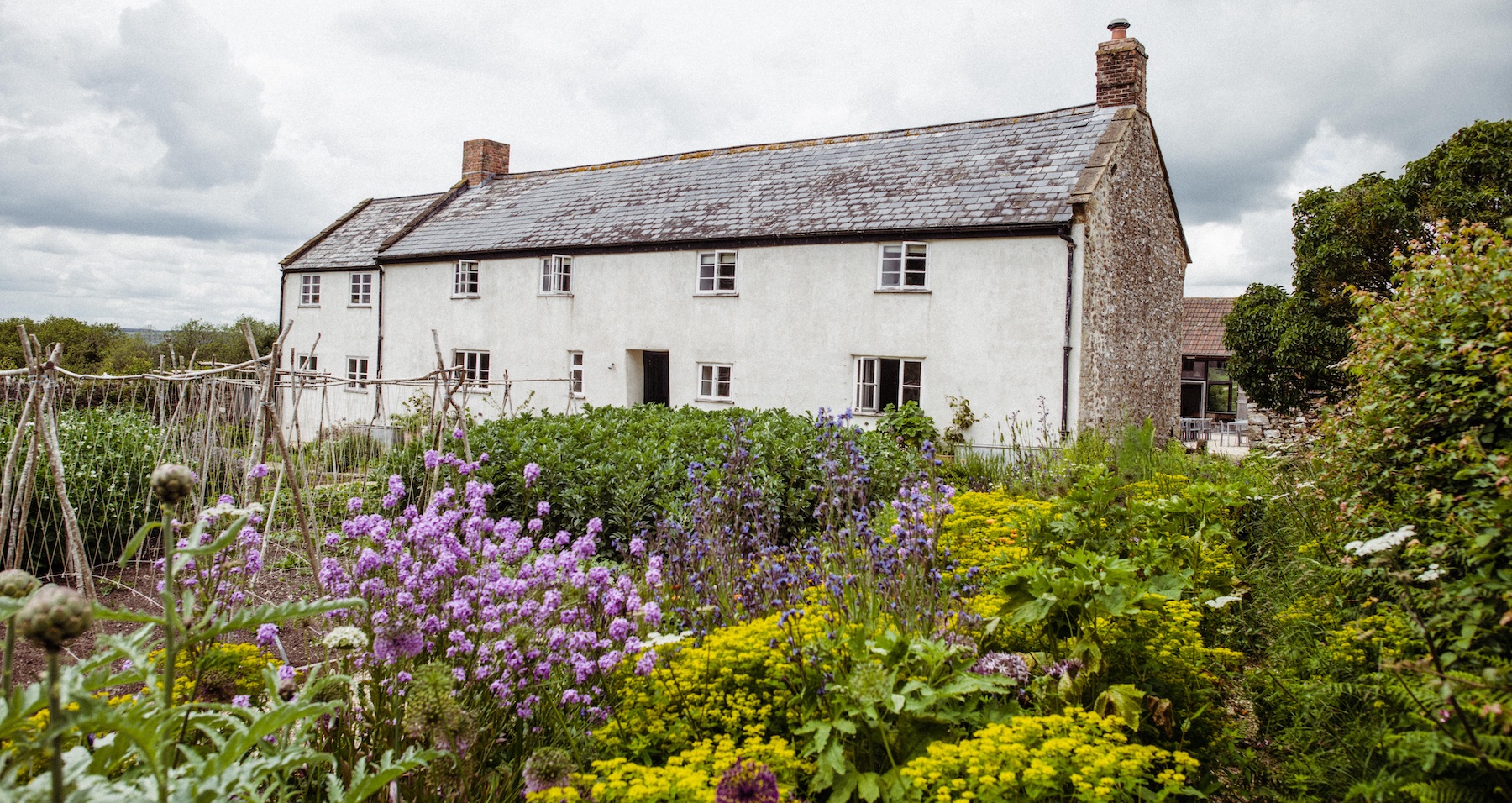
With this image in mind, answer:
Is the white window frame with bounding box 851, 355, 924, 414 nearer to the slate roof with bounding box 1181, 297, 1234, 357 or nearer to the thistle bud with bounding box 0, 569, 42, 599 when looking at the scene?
the thistle bud with bounding box 0, 569, 42, 599

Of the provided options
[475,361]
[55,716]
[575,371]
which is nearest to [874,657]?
[55,716]

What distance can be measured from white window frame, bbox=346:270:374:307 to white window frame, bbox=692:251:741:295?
1118cm

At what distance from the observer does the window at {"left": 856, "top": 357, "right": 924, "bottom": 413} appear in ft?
52.9

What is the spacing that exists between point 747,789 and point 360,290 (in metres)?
25.1

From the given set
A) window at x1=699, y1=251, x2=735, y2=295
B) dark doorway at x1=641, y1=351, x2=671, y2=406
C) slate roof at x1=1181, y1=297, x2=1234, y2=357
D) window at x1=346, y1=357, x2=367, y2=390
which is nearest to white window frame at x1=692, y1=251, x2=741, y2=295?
window at x1=699, y1=251, x2=735, y2=295

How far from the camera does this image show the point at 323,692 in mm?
3648

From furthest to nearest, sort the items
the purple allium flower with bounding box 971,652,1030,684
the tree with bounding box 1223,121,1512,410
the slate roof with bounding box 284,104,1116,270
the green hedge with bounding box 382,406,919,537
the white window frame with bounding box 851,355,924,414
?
1. the tree with bounding box 1223,121,1512,410
2. the white window frame with bounding box 851,355,924,414
3. the slate roof with bounding box 284,104,1116,270
4. the green hedge with bounding box 382,406,919,537
5. the purple allium flower with bounding box 971,652,1030,684

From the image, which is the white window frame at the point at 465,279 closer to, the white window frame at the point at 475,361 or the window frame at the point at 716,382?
the white window frame at the point at 475,361

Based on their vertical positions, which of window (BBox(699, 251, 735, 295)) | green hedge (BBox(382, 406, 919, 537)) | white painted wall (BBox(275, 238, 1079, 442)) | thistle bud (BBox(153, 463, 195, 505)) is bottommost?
green hedge (BBox(382, 406, 919, 537))

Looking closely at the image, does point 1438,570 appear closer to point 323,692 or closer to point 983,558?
point 983,558

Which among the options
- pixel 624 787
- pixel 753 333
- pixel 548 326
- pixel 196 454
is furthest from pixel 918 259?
pixel 624 787

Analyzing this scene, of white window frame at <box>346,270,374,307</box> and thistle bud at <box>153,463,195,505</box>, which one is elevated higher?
white window frame at <box>346,270,374,307</box>

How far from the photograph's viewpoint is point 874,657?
10.9 feet

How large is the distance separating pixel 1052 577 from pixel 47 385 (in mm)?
5857
